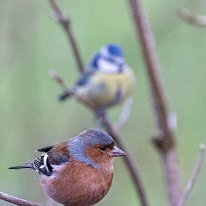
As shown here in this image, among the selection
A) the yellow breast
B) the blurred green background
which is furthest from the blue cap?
the yellow breast

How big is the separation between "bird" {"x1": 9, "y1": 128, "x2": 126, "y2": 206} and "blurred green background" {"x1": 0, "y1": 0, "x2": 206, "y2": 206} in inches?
39.7

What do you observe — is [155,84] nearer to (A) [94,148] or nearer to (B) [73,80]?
(A) [94,148]

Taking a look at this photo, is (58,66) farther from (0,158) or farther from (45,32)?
(0,158)

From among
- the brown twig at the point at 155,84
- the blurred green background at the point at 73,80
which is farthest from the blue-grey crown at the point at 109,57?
the brown twig at the point at 155,84

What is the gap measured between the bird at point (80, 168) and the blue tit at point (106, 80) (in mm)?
3921

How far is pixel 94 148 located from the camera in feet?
14.4

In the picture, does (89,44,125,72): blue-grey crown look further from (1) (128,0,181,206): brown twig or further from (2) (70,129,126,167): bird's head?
(2) (70,129,126,167): bird's head

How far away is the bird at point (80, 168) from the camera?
4.18 metres

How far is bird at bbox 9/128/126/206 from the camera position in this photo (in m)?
4.18

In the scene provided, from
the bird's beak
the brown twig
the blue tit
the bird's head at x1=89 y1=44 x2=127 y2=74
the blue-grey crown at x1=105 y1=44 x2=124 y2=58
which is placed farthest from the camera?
the blue-grey crown at x1=105 y1=44 x2=124 y2=58

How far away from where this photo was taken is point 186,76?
22.3ft

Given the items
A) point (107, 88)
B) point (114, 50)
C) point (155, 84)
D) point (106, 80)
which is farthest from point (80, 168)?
point (114, 50)

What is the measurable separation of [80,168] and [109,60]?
214 inches

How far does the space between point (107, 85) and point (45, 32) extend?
124 centimetres
